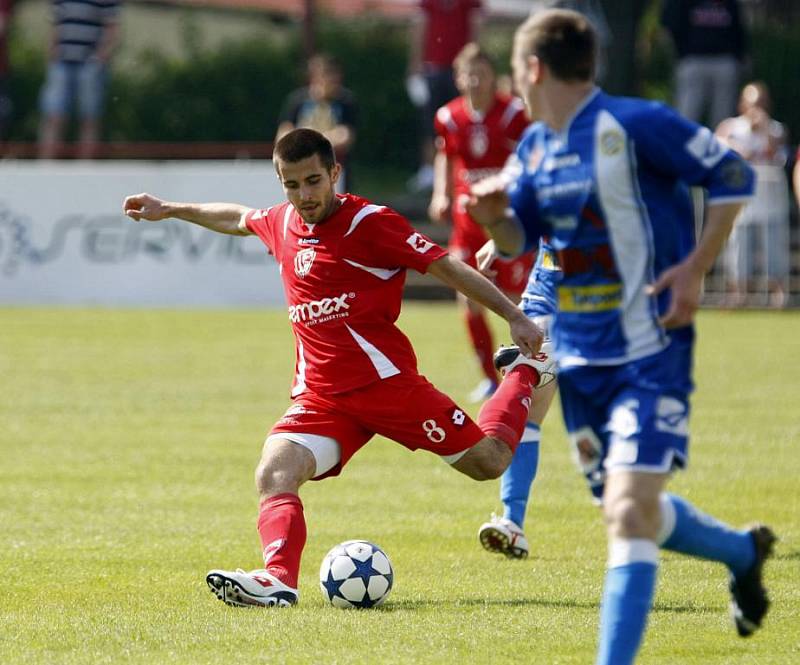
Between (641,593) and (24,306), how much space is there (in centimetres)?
1574

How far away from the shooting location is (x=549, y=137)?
4824 millimetres

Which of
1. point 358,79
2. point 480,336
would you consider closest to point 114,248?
point 480,336

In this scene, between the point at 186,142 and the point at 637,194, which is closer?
the point at 637,194

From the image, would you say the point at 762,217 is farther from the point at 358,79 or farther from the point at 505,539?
the point at 505,539

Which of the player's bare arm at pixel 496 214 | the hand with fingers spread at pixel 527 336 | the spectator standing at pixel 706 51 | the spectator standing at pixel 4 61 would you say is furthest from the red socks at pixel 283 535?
the spectator standing at pixel 4 61

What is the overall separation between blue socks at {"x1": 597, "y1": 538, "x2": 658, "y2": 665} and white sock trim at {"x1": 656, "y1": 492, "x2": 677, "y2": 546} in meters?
0.23

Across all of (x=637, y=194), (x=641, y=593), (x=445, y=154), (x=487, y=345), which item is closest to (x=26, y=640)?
(x=641, y=593)

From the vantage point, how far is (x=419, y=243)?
6.08 metres

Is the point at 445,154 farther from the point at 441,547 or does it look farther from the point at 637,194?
the point at 637,194

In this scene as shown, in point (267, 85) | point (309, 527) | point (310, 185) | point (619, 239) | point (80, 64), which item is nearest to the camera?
point (619, 239)

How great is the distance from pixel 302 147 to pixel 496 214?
5.01ft

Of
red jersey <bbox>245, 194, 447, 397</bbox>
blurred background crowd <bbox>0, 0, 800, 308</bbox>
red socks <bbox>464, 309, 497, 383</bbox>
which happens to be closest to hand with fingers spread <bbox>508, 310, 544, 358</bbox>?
red jersey <bbox>245, 194, 447, 397</bbox>

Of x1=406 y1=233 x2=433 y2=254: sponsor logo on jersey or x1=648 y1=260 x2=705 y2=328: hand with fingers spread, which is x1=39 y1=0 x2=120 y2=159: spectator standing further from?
x1=648 y1=260 x2=705 y2=328: hand with fingers spread

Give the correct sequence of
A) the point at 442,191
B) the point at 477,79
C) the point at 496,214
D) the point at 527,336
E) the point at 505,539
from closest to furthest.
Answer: the point at 496,214, the point at 527,336, the point at 505,539, the point at 477,79, the point at 442,191
